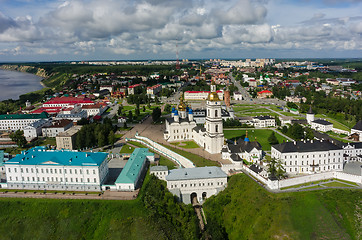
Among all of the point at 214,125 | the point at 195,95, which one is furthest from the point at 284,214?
the point at 195,95

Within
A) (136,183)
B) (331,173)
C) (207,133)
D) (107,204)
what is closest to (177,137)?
Result: (207,133)

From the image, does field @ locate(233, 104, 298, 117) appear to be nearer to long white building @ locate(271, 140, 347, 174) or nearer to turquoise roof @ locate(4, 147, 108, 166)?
long white building @ locate(271, 140, 347, 174)

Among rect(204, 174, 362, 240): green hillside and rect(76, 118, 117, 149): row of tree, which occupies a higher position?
rect(76, 118, 117, 149): row of tree

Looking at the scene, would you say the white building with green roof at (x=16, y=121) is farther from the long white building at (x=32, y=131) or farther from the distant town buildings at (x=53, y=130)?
the distant town buildings at (x=53, y=130)

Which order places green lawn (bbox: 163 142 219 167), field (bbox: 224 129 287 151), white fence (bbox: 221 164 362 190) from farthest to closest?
field (bbox: 224 129 287 151)
green lawn (bbox: 163 142 219 167)
white fence (bbox: 221 164 362 190)

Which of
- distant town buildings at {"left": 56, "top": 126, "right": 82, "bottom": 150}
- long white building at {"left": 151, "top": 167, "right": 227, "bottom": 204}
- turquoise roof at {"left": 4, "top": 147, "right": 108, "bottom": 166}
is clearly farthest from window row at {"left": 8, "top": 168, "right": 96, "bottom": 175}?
distant town buildings at {"left": 56, "top": 126, "right": 82, "bottom": 150}

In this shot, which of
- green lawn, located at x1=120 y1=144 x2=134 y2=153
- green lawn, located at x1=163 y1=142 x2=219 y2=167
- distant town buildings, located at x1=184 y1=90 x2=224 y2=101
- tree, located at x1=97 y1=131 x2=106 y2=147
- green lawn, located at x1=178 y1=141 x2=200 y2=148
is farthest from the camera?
distant town buildings, located at x1=184 y1=90 x2=224 y2=101

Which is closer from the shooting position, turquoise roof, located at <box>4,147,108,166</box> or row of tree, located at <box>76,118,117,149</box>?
turquoise roof, located at <box>4,147,108,166</box>

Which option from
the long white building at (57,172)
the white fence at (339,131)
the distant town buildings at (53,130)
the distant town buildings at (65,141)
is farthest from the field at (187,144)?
the white fence at (339,131)
